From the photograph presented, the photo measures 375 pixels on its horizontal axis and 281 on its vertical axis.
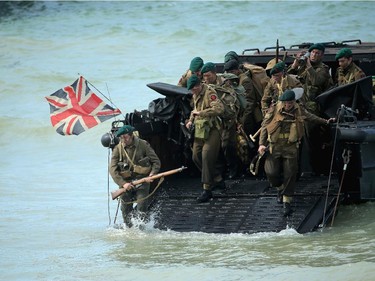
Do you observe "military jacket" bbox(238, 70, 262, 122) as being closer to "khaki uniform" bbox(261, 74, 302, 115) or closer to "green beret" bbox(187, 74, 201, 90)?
"khaki uniform" bbox(261, 74, 302, 115)

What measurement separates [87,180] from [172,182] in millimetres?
4459

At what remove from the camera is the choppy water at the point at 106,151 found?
13.7 metres

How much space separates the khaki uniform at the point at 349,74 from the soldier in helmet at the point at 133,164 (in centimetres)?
281

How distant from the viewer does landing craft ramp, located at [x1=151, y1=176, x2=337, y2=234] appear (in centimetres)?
1466

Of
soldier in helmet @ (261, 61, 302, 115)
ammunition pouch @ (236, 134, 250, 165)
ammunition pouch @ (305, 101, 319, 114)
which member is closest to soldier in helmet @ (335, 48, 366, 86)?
ammunition pouch @ (305, 101, 319, 114)

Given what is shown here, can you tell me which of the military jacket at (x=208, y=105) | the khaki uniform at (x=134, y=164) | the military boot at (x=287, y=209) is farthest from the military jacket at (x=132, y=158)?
the military boot at (x=287, y=209)

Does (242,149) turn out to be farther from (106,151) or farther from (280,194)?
(106,151)

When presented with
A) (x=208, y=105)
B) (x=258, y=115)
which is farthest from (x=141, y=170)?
(x=258, y=115)

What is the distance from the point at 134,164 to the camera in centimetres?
1501

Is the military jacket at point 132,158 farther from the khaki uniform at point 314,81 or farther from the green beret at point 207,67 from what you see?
the khaki uniform at point 314,81

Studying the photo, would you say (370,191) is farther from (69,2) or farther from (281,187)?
(69,2)

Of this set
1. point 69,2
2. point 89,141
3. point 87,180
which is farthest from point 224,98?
point 69,2

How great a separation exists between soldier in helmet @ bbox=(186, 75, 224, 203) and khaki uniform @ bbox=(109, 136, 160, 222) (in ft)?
2.13

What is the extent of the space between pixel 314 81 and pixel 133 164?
2788 mm
